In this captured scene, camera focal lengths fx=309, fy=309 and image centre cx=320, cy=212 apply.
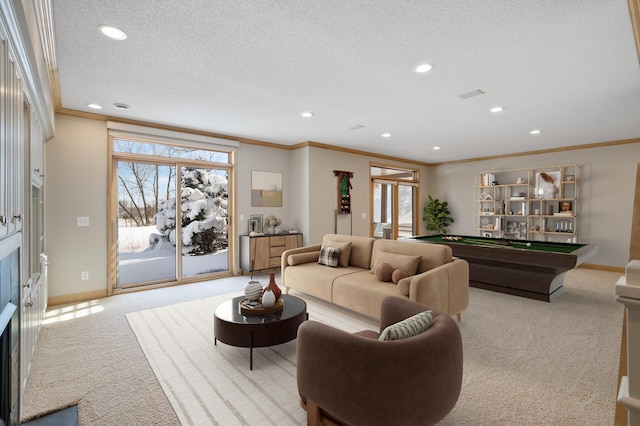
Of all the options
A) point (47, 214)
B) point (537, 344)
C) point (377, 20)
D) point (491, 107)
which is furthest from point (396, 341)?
point (47, 214)

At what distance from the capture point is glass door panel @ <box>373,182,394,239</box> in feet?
25.8

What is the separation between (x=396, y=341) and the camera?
1502 mm

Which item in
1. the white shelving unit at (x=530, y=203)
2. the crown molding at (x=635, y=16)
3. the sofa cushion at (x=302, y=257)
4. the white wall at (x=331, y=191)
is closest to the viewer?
the crown molding at (x=635, y=16)

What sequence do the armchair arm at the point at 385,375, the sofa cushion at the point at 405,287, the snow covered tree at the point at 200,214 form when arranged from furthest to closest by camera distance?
the snow covered tree at the point at 200,214, the sofa cushion at the point at 405,287, the armchair arm at the point at 385,375

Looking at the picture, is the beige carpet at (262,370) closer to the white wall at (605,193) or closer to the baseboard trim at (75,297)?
the baseboard trim at (75,297)

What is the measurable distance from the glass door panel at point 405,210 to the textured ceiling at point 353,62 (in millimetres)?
3724

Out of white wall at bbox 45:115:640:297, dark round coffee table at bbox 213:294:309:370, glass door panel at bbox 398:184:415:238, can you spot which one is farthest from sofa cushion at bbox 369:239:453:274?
glass door panel at bbox 398:184:415:238

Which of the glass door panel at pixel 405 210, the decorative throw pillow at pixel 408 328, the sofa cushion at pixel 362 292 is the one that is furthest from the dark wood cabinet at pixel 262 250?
the decorative throw pillow at pixel 408 328

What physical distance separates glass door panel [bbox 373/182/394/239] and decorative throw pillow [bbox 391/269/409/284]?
4404 millimetres

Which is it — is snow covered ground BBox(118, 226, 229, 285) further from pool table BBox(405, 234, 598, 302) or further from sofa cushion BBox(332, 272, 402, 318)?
pool table BBox(405, 234, 598, 302)

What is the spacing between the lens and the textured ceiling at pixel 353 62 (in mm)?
2123

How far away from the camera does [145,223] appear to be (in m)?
5.04

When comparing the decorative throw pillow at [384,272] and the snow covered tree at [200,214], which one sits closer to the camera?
the decorative throw pillow at [384,272]

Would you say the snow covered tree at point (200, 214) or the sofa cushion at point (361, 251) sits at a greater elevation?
the snow covered tree at point (200, 214)
